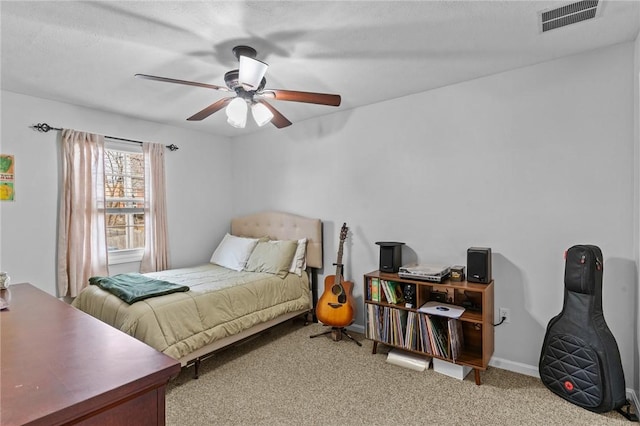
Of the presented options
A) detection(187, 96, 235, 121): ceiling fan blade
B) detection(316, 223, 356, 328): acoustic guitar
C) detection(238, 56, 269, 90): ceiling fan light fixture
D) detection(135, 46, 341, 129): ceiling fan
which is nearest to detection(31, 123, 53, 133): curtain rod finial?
detection(187, 96, 235, 121): ceiling fan blade

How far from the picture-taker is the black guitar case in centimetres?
200

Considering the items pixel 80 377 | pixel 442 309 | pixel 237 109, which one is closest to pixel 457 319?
pixel 442 309

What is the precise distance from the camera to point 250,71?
193 centimetres

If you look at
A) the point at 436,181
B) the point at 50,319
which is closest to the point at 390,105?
the point at 436,181

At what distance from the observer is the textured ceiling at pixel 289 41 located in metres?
1.77

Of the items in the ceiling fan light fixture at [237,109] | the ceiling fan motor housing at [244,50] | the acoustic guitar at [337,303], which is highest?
the ceiling fan motor housing at [244,50]

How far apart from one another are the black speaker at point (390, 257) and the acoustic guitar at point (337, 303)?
466mm

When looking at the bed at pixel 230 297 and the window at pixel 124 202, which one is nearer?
the bed at pixel 230 297

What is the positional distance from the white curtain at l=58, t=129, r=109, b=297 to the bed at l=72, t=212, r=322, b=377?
42 centimetres

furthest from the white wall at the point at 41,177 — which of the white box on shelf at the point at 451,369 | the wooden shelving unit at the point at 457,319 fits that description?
the white box on shelf at the point at 451,369

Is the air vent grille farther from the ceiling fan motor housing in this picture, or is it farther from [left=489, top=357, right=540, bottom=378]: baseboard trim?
[left=489, top=357, right=540, bottom=378]: baseboard trim

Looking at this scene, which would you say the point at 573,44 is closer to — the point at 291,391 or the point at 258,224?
the point at 291,391

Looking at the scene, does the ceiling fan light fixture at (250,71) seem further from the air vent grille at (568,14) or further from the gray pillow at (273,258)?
the gray pillow at (273,258)

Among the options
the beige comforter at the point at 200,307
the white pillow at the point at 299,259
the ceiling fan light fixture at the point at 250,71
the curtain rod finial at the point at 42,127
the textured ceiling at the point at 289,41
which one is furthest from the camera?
the white pillow at the point at 299,259
